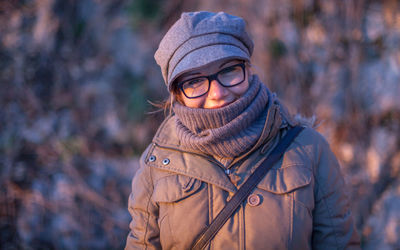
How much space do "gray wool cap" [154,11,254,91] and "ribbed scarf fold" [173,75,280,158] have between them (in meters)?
0.21

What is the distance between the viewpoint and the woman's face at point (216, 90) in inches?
51.3

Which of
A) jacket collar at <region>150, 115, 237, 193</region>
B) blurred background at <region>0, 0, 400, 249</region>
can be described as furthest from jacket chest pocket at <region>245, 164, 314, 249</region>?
blurred background at <region>0, 0, 400, 249</region>

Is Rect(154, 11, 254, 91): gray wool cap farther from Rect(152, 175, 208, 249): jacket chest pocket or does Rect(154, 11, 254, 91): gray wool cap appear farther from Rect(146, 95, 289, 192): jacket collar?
Rect(152, 175, 208, 249): jacket chest pocket

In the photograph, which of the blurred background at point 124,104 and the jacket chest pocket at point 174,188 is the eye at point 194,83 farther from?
the blurred background at point 124,104

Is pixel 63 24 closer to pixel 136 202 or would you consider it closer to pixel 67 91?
pixel 67 91

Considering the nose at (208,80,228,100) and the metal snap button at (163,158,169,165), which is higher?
the nose at (208,80,228,100)

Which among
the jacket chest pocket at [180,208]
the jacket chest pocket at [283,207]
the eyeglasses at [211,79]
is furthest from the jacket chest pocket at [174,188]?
the eyeglasses at [211,79]

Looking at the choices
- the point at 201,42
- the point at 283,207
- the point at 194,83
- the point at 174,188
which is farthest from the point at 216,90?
the point at 283,207

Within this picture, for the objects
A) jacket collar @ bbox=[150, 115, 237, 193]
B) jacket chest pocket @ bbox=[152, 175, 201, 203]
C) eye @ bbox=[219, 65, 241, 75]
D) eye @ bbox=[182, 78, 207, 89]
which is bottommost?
jacket chest pocket @ bbox=[152, 175, 201, 203]

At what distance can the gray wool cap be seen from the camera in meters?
1.25

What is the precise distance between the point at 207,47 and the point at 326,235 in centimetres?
111

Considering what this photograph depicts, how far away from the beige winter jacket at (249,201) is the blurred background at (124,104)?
1.81 m

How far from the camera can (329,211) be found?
130 cm

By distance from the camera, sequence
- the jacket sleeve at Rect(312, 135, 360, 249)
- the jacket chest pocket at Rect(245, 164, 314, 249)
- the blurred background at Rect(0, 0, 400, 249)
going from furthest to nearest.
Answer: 1. the blurred background at Rect(0, 0, 400, 249)
2. the jacket sleeve at Rect(312, 135, 360, 249)
3. the jacket chest pocket at Rect(245, 164, 314, 249)
